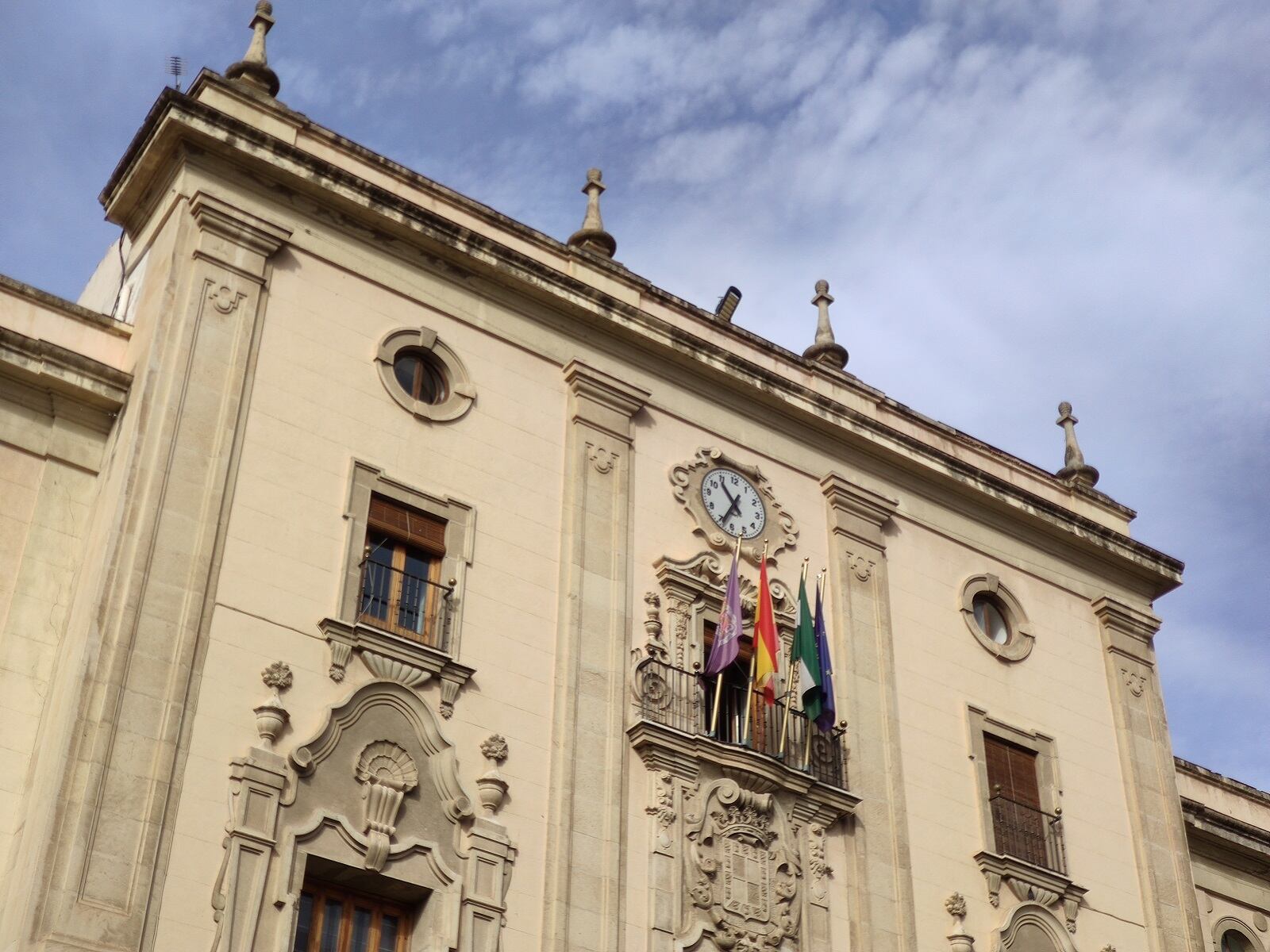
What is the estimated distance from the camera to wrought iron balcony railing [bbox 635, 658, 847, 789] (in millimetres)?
19672

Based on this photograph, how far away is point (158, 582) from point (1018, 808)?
10.9m

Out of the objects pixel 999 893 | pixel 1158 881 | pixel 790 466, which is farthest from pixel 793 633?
pixel 1158 881

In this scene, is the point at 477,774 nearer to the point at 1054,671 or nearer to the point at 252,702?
the point at 252,702

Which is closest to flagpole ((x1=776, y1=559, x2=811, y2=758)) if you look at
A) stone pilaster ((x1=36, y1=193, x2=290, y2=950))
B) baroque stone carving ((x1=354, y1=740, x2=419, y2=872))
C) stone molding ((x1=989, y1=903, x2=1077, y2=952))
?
stone molding ((x1=989, y1=903, x2=1077, y2=952))

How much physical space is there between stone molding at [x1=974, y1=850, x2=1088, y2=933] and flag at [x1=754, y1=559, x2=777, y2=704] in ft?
11.2

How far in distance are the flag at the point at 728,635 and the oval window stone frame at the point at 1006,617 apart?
4.32 m

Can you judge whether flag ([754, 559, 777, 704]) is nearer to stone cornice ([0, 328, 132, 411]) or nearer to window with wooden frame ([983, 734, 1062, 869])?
window with wooden frame ([983, 734, 1062, 869])

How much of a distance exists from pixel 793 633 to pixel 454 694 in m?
4.70

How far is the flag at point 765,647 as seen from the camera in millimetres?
20062

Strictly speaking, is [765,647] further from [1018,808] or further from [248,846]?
[248,846]

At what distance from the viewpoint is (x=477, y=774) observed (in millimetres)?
18016

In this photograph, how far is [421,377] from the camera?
66.1ft

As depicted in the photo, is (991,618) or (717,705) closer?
(717,705)

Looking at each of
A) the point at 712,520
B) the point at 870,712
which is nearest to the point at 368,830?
the point at 712,520
